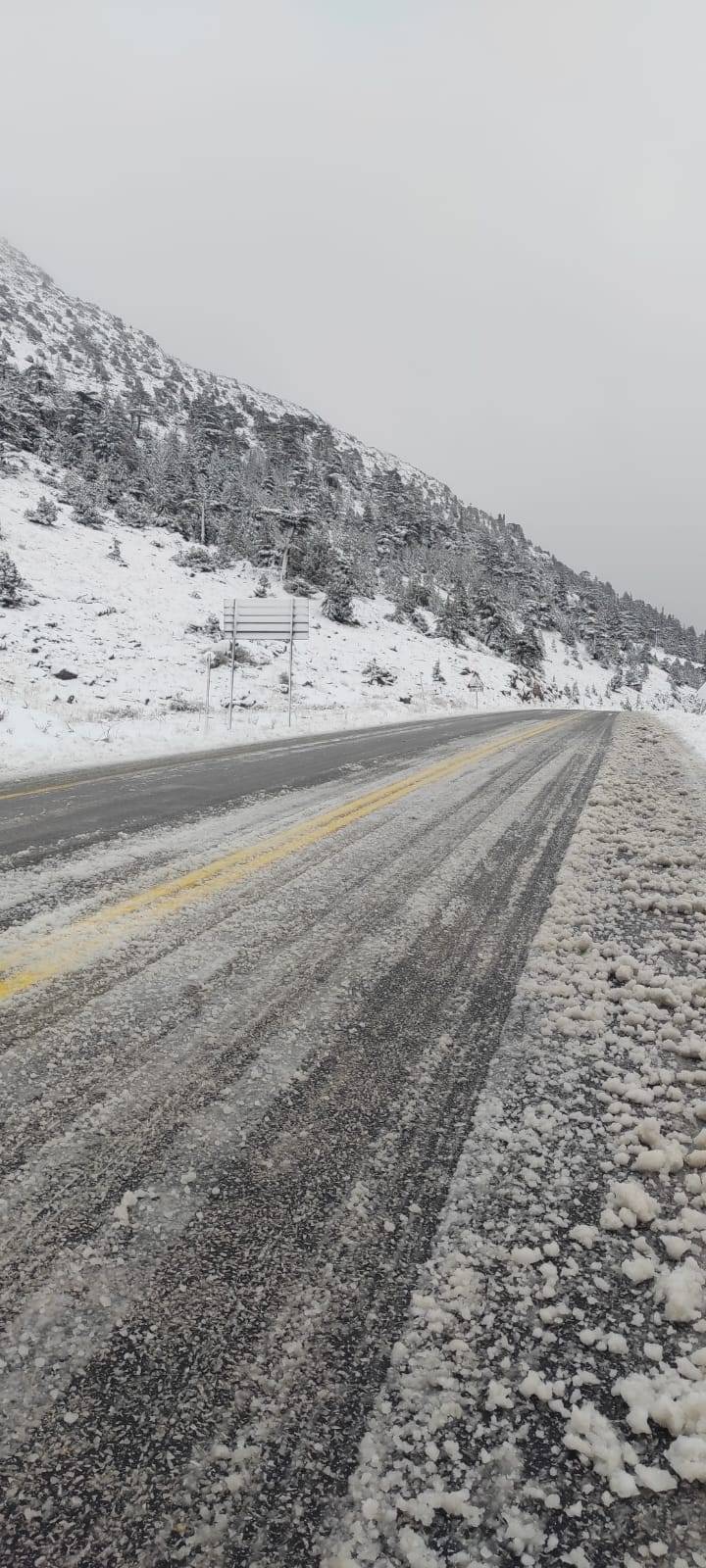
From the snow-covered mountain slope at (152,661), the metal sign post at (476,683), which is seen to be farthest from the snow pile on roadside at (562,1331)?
the metal sign post at (476,683)

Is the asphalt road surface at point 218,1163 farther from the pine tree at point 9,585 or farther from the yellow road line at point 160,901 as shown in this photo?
the pine tree at point 9,585

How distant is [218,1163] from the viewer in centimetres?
175

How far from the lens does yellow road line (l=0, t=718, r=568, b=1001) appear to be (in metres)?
2.76

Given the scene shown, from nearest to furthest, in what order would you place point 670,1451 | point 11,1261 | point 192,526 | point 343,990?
point 670,1451 < point 11,1261 < point 343,990 < point 192,526

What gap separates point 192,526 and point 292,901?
50966 millimetres

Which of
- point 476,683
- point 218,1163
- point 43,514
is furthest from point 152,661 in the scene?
point 218,1163

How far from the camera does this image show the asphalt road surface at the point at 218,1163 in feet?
3.46

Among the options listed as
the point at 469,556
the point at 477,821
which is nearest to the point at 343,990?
the point at 477,821

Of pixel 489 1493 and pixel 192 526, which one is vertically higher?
pixel 192 526

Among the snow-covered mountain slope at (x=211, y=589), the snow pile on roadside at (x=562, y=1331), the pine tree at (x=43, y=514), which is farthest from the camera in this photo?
the pine tree at (x=43, y=514)

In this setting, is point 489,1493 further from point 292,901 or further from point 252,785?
point 252,785

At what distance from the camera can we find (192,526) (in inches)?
1930

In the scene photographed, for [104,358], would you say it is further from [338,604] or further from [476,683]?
[476,683]

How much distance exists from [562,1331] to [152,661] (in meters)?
29.0
